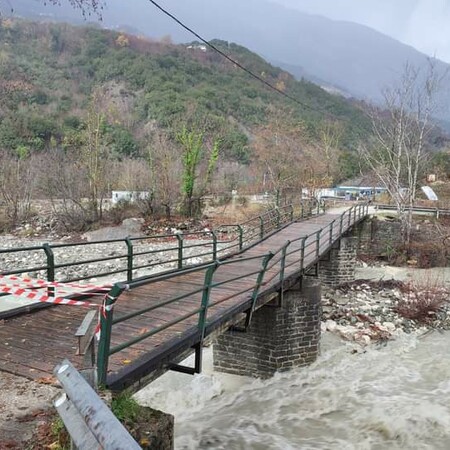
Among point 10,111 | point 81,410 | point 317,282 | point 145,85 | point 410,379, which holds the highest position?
point 145,85

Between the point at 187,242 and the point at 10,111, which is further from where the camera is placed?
the point at 10,111

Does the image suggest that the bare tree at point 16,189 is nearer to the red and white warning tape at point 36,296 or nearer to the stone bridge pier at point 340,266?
the stone bridge pier at point 340,266

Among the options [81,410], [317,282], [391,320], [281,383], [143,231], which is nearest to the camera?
[81,410]

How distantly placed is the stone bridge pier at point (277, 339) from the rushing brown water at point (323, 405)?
11.0 inches

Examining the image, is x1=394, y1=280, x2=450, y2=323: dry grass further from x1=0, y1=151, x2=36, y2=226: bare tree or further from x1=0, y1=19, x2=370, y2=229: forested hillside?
x1=0, y1=151, x2=36, y2=226: bare tree

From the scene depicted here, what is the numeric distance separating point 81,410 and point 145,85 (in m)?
69.5

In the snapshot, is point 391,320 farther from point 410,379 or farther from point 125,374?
point 125,374

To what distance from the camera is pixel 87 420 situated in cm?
152

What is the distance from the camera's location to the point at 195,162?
29.7 meters

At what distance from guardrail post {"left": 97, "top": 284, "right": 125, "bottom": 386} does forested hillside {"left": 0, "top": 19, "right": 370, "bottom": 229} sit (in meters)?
10.9

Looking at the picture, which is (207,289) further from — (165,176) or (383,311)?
(165,176)

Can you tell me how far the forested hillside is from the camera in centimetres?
3088

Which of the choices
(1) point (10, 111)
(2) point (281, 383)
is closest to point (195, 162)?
(2) point (281, 383)

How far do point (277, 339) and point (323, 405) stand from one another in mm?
1734
